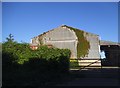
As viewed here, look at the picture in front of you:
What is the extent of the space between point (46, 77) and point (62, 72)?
398 cm

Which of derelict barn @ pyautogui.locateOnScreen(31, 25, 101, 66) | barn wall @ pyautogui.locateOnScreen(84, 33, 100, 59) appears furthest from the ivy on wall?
barn wall @ pyautogui.locateOnScreen(84, 33, 100, 59)

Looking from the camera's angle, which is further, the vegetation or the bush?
the bush

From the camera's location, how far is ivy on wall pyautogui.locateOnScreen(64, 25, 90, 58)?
156ft

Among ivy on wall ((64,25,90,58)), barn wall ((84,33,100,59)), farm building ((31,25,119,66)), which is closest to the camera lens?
ivy on wall ((64,25,90,58))

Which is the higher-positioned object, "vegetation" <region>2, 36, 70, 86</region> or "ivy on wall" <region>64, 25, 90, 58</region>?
"ivy on wall" <region>64, 25, 90, 58</region>

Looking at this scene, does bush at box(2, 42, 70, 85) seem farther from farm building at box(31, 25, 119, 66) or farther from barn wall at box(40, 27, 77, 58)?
barn wall at box(40, 27, 77, 58)

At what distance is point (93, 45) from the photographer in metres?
48.3

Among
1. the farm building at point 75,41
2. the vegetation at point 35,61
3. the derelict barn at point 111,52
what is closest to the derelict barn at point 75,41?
the farm building at point 75,41

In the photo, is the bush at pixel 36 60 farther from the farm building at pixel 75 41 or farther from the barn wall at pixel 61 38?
the barn wall at pixel 61 38

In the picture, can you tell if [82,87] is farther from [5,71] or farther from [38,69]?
[38,69]

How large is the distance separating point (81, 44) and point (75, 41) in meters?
0.91

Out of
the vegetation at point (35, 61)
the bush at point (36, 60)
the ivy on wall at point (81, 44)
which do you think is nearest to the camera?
the vegetation at point (35, 61)

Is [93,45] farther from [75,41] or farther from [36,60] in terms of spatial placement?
[36,60]

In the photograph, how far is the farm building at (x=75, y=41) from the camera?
47.8 m
